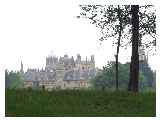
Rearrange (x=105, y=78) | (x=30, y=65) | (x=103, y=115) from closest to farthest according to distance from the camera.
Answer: (x=103, y=115)
(x=30, y=65)
(x=105, y=78)

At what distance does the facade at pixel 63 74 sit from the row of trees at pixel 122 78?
0.61 ft

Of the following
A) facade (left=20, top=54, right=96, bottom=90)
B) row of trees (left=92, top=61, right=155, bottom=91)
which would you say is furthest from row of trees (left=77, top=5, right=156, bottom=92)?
facade (left=20, top=54, right=96, bottom=90)

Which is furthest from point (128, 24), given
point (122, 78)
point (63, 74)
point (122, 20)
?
point (63, 74)

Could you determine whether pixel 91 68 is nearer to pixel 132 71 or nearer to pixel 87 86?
pixel 87 86

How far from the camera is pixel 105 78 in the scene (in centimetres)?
717

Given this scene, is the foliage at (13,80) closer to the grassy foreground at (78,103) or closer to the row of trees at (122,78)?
the grassy foreground at (78,103)

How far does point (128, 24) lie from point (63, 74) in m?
1.49

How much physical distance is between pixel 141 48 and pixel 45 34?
1597 millimetres

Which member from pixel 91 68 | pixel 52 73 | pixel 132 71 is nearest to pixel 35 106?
pixel 52 73

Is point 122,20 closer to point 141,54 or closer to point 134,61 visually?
point 141,54

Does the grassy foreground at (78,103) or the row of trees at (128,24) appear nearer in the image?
the grassy foreground at (78,103)

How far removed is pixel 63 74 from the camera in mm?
6840

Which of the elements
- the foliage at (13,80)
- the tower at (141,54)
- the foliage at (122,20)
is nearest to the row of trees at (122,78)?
the tower at (141,54)

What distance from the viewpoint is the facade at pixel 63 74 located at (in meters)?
6.80
